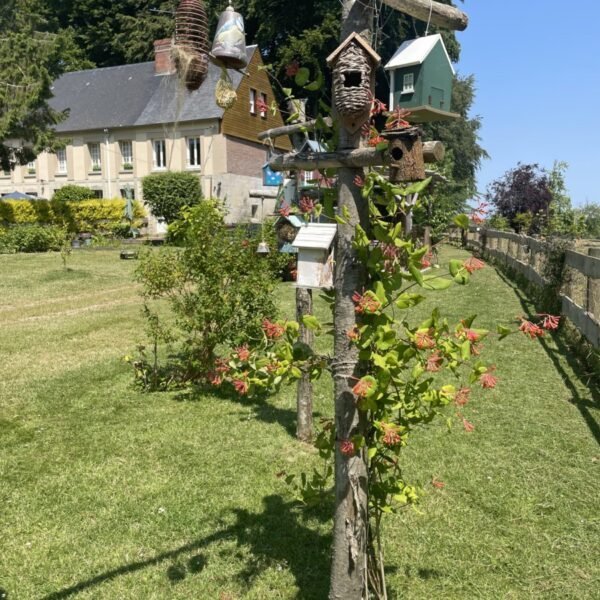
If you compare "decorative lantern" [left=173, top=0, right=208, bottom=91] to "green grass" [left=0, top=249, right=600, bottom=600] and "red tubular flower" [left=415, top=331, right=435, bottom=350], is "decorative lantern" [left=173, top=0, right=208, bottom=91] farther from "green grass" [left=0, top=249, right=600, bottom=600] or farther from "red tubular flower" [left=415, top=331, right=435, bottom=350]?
"green grass" [left=0, top=249, right=600, bottom=600]

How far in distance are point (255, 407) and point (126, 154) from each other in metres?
30.5

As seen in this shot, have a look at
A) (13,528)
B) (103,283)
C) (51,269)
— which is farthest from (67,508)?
(51,269)

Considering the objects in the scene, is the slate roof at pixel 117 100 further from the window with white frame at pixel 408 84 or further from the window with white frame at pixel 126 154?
the window with white frame at pixel 408 84

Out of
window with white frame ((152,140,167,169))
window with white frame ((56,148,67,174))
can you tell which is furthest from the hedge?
window with white frame ((56,148,67,174))

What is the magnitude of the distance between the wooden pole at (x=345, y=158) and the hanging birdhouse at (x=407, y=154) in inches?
1.9

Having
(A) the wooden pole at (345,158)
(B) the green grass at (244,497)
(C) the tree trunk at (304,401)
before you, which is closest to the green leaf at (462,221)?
(A) the wooden pole at (345,158)

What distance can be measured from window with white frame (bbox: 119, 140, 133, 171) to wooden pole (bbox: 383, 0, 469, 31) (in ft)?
109

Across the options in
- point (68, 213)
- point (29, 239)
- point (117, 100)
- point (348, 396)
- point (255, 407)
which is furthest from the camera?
point (117, 100)

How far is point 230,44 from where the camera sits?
299cm

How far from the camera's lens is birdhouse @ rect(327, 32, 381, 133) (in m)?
2.36

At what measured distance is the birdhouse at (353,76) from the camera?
236 cm

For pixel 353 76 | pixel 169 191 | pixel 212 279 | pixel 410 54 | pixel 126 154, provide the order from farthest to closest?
pixel 126 154 → pixel 169 191 → pixel 212 279 → pixel 410 54 → pixel 353 76

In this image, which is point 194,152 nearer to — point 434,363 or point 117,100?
point 117,100

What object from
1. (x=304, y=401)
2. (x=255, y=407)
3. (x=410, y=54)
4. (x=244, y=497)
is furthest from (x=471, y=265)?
(x=255, y=407)
